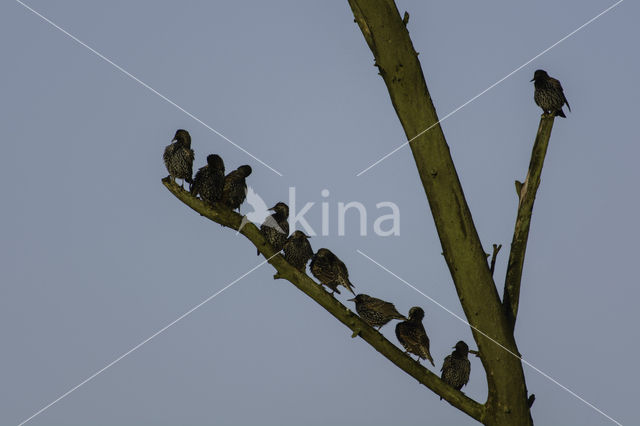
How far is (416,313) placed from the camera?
8.88 meters

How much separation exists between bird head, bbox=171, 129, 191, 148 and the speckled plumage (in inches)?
46.4

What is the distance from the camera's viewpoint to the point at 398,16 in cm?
488

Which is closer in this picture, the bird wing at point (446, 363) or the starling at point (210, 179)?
the starling at point (210, 179)

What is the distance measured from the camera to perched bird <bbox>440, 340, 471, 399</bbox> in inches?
350

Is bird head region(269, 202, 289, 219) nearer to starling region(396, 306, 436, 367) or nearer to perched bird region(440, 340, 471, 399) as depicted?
starling region(396, 306, 436, 367)

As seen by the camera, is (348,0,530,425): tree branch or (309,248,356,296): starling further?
(309,248,356,296): starling

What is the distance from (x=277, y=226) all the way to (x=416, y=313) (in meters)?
1.85

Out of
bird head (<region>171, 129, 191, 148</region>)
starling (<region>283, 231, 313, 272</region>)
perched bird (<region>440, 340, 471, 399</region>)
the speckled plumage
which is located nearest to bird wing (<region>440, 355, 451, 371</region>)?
perched bird (<region>440, 340, 471, 399</region>)

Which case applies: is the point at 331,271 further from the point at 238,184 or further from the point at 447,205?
the point at 447,205

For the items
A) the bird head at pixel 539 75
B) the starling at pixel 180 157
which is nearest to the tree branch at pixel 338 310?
the starling at pixel 180 157

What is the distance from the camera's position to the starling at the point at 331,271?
28.1 ft

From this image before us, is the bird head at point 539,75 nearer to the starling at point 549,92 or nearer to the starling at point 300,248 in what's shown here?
the starling at point 549,92

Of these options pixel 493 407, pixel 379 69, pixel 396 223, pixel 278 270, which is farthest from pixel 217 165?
pixel 493 407

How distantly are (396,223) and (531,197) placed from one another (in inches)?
65.9
